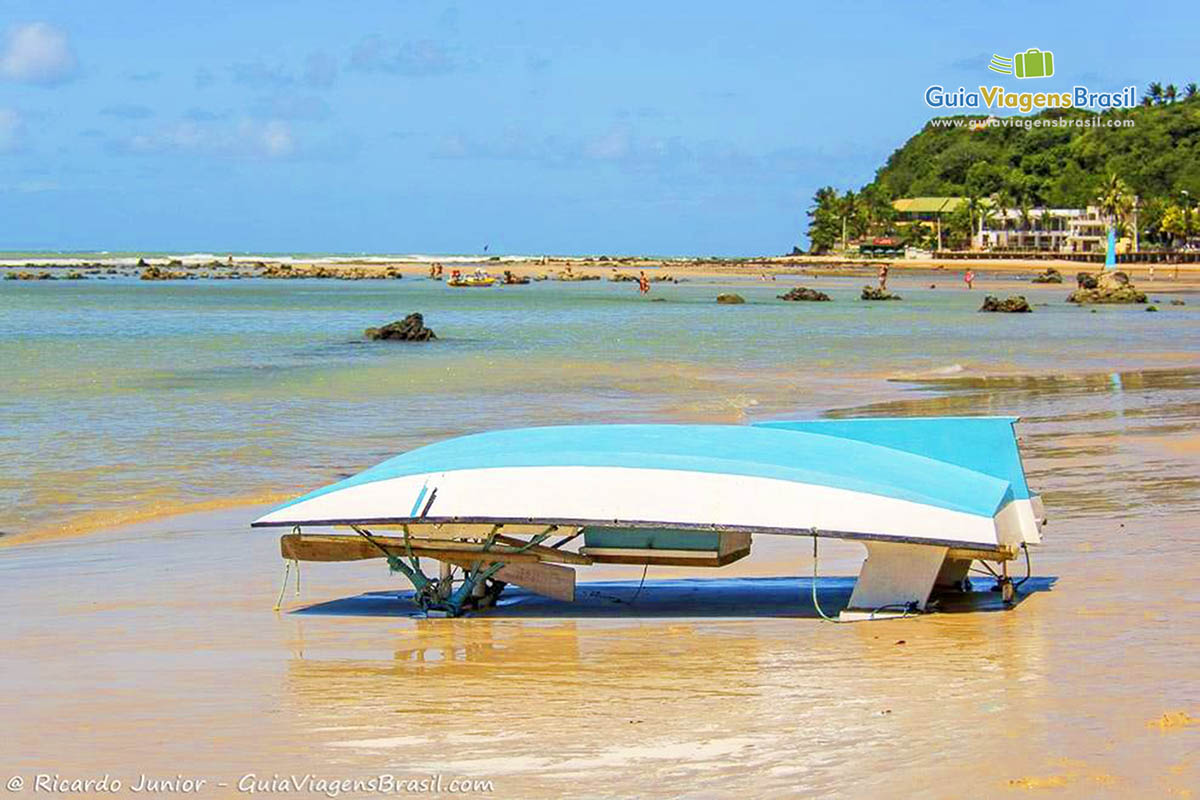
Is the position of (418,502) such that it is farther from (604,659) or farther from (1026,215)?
(1026,215)

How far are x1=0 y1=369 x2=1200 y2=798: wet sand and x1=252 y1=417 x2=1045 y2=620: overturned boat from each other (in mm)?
294

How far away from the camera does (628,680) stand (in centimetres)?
648

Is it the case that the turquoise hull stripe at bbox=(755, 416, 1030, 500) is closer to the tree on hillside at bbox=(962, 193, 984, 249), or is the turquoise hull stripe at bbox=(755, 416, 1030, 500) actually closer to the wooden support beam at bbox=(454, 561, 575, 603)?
the wooden support beam at bbox=(454, 561, 575, 603)

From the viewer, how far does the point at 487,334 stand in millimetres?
44031

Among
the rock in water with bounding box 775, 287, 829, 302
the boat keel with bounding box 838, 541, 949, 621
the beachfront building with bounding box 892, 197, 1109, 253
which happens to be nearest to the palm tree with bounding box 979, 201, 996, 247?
the beachfront building with bounding box 892, 197, 1109, 253

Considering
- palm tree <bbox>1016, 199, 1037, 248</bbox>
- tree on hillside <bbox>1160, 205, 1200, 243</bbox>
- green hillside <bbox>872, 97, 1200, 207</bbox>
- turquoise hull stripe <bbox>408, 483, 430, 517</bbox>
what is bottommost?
turquoise hull stripe <bbox>408, 483, 430, 517</bbox>

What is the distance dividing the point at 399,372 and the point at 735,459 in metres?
21.3

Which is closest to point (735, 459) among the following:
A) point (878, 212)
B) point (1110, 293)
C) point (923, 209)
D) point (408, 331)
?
point (408, 331)

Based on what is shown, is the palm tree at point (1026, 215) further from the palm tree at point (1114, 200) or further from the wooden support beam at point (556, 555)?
the wooden support beam at point (556, 555)

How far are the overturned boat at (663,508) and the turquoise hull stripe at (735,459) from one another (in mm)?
13

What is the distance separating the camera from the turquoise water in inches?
595

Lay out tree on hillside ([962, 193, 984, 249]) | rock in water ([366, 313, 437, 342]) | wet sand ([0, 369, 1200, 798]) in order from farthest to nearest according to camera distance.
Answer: tree on hillside ([962, 193, 984, 249]), rock in water ([366, 313, 437, 342]), wet sand ([0, 369, 1200, 798])

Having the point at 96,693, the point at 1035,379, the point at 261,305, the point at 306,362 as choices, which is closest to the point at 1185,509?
the point at 96,693

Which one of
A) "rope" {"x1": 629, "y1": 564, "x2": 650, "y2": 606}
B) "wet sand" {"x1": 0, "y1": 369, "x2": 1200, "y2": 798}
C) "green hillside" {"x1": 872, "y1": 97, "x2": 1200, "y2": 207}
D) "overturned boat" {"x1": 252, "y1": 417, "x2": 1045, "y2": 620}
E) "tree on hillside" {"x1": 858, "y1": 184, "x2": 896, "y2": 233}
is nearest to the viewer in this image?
"wet sand" {"x1": 0, "y1": 369, "x2": 1200, "y2": 798}
